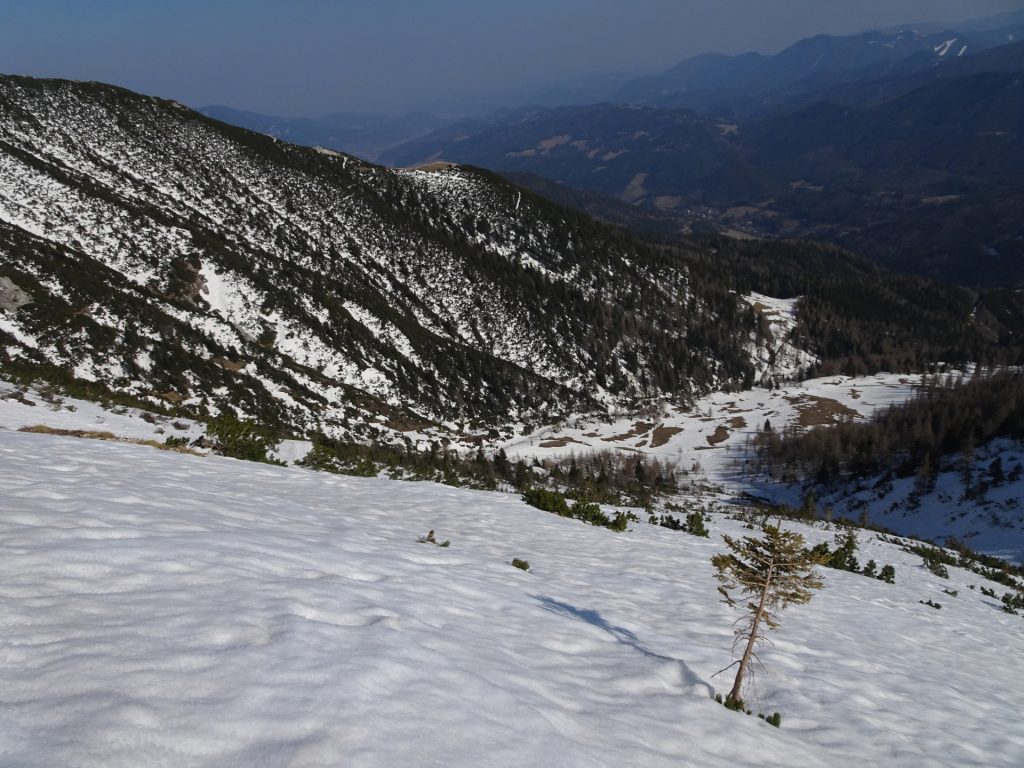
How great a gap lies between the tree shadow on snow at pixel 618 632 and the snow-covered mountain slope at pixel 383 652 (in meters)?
0.05

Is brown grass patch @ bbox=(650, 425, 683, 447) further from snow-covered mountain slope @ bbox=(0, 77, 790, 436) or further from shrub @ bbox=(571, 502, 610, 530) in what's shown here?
shrub @ bbox=(571, 502, 610, 530)

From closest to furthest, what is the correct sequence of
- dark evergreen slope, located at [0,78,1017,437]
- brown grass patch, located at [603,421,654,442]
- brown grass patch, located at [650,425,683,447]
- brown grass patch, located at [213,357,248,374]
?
dark evergreen slope, located at [0,78,1017,437] → brown grass patch, located at [213,357,248,374] → brown grass patch, located at [650,425,683,447] → brown grass patch, located at [603,421,654,442]

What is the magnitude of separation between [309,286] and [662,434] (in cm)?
8281

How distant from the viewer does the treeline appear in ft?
262

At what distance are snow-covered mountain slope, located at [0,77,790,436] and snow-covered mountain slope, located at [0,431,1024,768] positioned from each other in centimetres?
4932

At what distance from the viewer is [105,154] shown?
114 metres

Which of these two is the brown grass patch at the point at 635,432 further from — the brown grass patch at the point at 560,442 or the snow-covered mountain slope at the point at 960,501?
the snow-covered mountain slope at the point at 960,501

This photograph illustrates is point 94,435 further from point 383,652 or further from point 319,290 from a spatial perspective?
point 319,290

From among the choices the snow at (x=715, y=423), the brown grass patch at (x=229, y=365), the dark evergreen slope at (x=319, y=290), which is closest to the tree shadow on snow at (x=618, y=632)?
the dark evergreen slope at (x=319, y=290)

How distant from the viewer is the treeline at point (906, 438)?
3145 inches

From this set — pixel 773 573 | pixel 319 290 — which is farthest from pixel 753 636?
pixel 319 290

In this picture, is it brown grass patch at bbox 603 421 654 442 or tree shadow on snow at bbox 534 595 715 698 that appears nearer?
tree shadow on snow at bbox 534 595 715 698

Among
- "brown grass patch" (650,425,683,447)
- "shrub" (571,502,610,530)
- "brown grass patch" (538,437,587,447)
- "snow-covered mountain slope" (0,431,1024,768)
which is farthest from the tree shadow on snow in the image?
"brown grass patch" (650,425,683,447)

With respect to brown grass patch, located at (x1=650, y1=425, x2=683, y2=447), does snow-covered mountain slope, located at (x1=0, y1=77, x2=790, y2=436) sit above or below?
above
